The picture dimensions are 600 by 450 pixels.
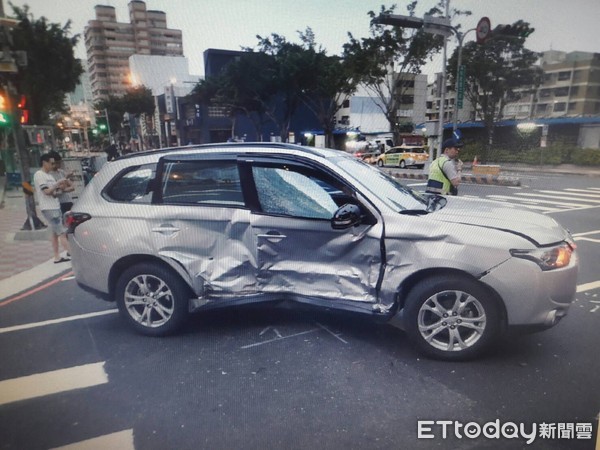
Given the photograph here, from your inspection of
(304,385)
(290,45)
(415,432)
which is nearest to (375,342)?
(304,385)

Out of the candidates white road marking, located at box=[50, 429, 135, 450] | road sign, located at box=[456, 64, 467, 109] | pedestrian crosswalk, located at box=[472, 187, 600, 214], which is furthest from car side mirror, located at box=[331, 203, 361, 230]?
road sign, located at box=[456, 64, 467, 109]

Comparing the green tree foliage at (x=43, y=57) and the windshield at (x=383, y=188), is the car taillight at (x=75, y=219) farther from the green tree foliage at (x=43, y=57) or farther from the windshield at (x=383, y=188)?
the green tree foliage at (x=43, y=57)

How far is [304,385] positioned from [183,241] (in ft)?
5.59

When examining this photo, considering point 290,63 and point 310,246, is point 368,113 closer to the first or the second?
point 290,63

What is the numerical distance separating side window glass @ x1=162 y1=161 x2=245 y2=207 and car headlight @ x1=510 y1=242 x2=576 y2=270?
2371 millimetres

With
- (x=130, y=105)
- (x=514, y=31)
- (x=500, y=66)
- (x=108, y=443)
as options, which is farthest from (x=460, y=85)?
(x=130, y=105)

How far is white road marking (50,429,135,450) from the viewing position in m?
2.45

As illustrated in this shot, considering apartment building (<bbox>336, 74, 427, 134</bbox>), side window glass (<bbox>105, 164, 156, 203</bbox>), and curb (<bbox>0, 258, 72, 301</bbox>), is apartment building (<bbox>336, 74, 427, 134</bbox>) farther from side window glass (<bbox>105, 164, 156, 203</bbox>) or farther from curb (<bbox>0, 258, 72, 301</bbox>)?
side window glass (<bbox>105, 164, 156, 203</bbox>)

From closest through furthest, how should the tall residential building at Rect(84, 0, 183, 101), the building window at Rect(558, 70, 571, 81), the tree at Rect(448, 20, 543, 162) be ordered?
the tree at Rect(448, 20, 543, 162) < the building window at Rect(558, 70, 571, 81) < the tall residential building at Rect(84, 0, 183, 101)

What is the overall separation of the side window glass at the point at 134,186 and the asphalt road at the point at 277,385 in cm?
136

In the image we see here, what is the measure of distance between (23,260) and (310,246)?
6.09 meters

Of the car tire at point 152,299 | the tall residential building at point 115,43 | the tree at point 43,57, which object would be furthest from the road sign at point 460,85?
the tall residential building at point 115,43

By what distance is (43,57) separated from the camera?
26062 mm

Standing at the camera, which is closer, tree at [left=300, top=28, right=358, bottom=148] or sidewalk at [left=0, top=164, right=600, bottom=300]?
sidewalk at [left=0, top=164, right=600, bottom=300]
